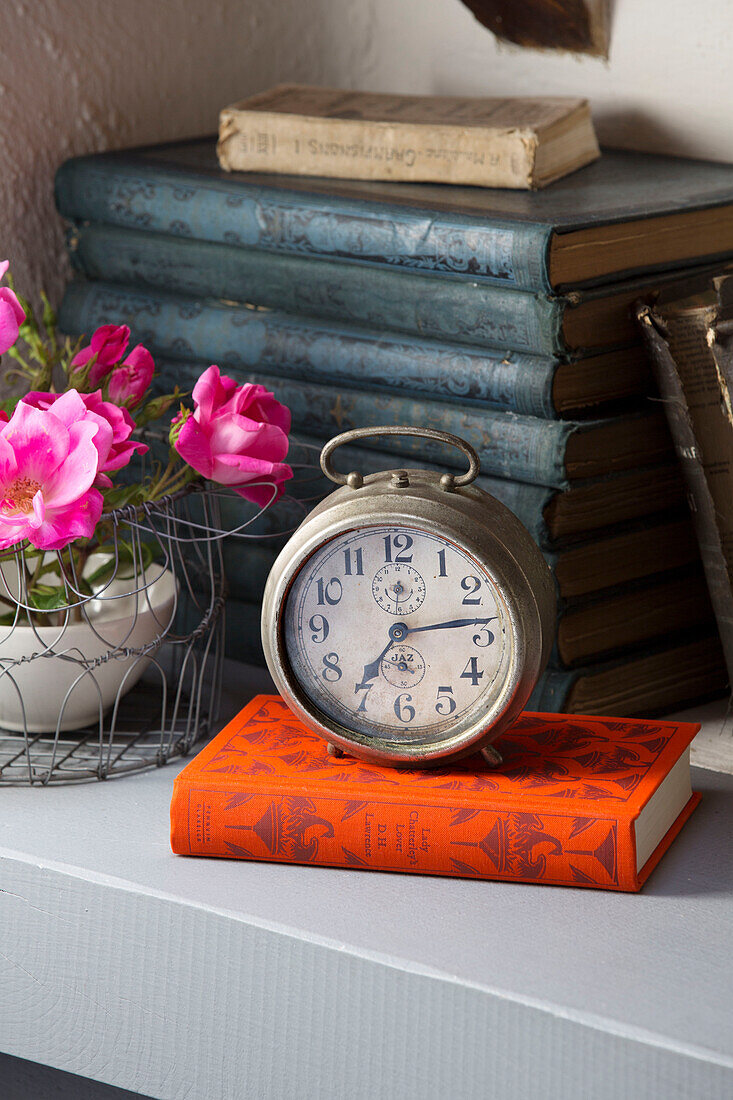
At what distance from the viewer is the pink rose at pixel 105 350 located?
2.95ft

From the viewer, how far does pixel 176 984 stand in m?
0.72

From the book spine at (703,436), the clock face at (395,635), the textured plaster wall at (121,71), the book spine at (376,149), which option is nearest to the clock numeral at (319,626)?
the clock face at (395,635)

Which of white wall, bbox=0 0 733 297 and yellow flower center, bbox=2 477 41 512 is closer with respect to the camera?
yellow flower center, bbox=2 477 41 512

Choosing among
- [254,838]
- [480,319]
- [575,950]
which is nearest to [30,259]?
[480,319]

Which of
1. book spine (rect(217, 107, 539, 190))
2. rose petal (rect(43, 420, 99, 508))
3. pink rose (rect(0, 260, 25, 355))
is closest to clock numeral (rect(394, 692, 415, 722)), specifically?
rose petal (rect(43, 420, 99, 508))

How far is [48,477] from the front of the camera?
777 mm

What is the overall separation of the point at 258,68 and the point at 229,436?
0.68m

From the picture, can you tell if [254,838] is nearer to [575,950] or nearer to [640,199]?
[575,950]

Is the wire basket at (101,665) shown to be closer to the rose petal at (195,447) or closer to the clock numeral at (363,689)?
the rose petal at (195,447)

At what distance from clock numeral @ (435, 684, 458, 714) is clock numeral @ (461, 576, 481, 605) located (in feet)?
0.18

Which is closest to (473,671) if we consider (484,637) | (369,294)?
(484,637)

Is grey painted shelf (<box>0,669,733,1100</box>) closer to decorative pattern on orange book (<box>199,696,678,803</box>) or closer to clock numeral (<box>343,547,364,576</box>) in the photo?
decorative pattern on orange book (<box>199,696,678,803</box>)

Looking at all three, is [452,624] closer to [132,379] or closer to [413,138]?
[132,379]

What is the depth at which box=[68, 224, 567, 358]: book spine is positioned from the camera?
2.92 ft
